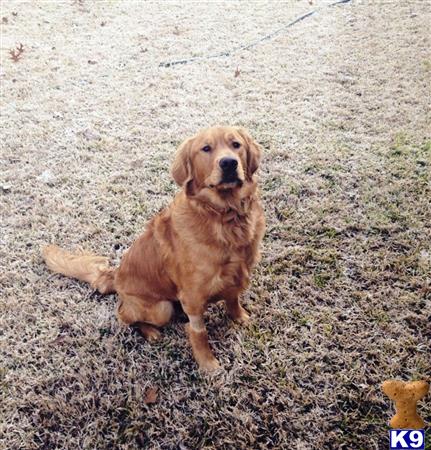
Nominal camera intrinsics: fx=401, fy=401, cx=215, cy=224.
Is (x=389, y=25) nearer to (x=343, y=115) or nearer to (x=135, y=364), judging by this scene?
(x=343, y=115)

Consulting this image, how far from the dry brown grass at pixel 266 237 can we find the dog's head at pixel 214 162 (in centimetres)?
115

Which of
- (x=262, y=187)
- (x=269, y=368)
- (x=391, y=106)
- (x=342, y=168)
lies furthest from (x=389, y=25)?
(x=269, y=368)

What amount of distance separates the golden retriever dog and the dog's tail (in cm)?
41

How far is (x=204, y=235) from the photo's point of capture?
7.84ft

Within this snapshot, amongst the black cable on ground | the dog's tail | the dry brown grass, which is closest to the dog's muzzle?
the dry brown grass

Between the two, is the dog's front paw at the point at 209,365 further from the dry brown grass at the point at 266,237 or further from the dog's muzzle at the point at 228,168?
the dog's muzzle at the point at 228,168

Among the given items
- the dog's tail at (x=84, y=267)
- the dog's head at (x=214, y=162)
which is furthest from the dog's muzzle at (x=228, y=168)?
the dog's tail at (x=84, y=267)

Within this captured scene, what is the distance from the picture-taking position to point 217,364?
8.91 ft

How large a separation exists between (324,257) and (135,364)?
5.70 ft

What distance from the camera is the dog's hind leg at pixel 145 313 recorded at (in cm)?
282

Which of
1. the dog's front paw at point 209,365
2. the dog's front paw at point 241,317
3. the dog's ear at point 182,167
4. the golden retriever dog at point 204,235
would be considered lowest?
the dog's front paw at point 209,365

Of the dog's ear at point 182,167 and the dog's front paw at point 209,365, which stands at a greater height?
the dog's ear at point 182,167

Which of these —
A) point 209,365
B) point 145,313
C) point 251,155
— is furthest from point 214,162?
point 209,365

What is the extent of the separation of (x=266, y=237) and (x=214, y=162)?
56.6 inches
